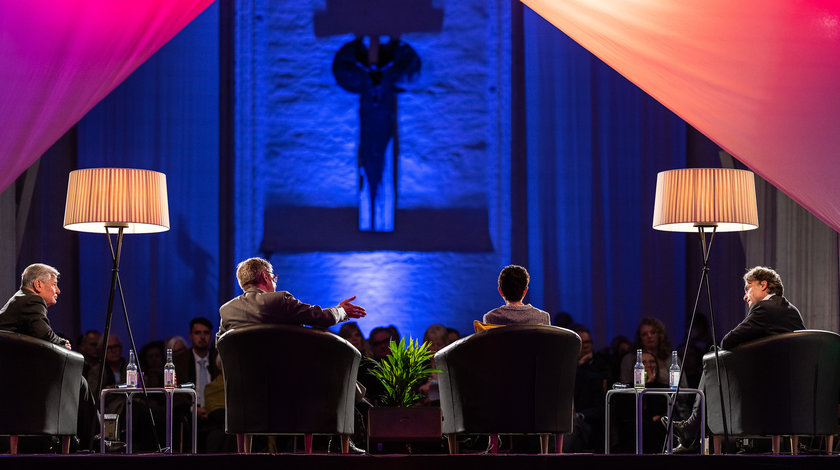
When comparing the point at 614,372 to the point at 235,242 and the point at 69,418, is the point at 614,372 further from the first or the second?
the point at 69,418

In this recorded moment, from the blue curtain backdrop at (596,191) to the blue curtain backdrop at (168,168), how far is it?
2796mm

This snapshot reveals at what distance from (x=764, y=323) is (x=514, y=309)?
1.25 m

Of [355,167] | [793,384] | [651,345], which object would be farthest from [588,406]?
[355,167]

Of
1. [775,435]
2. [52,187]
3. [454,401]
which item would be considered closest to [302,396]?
[454,401]

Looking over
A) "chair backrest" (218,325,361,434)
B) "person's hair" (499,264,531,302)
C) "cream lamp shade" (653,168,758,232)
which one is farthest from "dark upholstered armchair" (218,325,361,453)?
"cream lamp shade" (653,168,758,232)

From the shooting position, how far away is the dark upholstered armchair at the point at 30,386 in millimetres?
Answer: 4418

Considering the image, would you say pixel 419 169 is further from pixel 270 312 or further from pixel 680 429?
pixel 270 312

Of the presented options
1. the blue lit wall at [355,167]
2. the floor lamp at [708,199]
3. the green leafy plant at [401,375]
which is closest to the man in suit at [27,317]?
the green leafy plant at [401,375]

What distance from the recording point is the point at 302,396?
4246 mm

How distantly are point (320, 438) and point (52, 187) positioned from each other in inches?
149

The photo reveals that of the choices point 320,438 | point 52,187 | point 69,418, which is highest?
point 52,187

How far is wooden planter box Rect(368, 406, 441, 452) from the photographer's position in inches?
159
